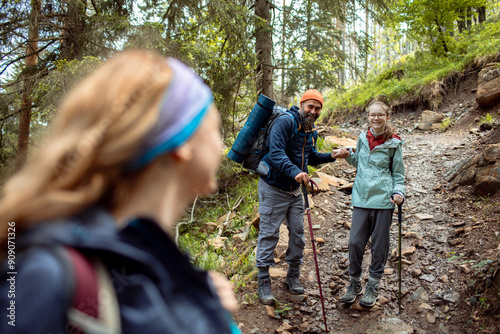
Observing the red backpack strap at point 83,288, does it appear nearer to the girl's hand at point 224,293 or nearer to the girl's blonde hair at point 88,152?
the girl's blonde hair at point 88,152

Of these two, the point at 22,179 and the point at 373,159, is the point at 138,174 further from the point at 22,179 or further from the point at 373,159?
the point at 373,159

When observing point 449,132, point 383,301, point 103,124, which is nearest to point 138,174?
point 103,124

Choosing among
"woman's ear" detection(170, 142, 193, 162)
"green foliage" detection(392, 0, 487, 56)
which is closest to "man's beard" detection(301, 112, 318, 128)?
"woman's ear" detection(170, 142, 193, 162)

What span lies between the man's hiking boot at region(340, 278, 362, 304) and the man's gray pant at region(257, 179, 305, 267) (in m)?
0.75

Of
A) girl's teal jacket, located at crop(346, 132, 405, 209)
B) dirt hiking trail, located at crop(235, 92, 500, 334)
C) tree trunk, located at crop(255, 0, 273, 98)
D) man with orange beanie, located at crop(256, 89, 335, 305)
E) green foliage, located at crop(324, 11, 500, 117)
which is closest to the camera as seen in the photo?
dirt hiking trail, located at crop(235, 92, 500, 334)

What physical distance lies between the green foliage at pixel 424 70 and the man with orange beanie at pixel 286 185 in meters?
6.25

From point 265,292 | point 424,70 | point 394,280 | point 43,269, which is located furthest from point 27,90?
point 424,70

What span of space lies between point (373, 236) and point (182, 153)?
143 inches

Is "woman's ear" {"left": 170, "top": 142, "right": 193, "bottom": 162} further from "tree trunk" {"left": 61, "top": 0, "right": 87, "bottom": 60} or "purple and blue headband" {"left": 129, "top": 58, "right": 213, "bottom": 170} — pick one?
"tree trunk" {"left": 61, "top": 0, "right": 87, "bottom": 60}

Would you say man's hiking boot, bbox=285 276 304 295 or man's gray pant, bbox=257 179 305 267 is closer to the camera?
man's gray pant, bbox=257 179 305 267

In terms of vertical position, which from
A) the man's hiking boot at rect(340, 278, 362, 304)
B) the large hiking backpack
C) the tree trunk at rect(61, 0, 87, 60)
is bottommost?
the man's hiking boot at rect(340, 278, 362, 304)

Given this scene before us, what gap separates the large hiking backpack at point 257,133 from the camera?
4062 mm

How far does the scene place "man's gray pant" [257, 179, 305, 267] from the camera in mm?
4062

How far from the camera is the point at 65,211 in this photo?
0.64 m
